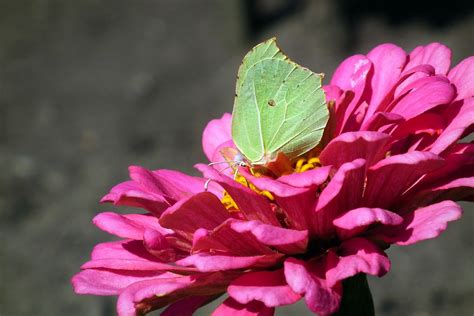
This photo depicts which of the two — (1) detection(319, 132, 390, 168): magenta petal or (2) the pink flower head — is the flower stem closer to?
(2) the pink flower head

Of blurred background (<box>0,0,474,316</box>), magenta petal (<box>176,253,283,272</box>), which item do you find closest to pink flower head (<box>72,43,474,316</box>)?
magenta petal (<box>176,253,283,272</box>)

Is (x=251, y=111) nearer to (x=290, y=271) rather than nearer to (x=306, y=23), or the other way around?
(x=290, y=271)

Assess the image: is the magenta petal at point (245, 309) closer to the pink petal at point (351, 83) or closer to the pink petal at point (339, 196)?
the pink petal at point (339, 196)

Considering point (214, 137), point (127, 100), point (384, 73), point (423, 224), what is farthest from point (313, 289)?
point (127, 100)

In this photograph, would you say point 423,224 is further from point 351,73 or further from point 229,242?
point 351,73

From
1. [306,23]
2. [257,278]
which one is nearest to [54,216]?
[306,23]

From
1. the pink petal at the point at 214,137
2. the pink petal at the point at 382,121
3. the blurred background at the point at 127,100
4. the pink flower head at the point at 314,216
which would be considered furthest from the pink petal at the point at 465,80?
the blurred background at the point at 127,100
